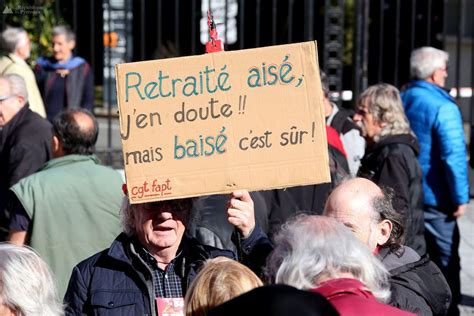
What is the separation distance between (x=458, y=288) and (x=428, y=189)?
683 millimetres

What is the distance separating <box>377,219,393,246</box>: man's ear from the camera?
150 inches

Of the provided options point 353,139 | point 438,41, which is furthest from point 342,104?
point 353,139

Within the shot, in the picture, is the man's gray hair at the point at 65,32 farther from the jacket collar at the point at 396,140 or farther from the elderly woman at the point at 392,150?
the jacket collar at the point at 396,140

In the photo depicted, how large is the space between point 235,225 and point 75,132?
1849 millimetres

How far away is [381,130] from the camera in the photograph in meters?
6.14

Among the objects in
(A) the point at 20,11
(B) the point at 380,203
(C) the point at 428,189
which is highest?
(A) the point at 20,11

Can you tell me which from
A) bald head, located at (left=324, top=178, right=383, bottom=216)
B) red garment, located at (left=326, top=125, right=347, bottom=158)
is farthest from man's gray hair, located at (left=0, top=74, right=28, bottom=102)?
bald head, located at (left=324, top=178, right=383, bottom=216)

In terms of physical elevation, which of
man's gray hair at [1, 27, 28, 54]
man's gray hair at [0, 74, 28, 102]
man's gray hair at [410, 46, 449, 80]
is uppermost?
man's gray hair at [1, 27, 28, 54]

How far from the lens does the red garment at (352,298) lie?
2.82 m

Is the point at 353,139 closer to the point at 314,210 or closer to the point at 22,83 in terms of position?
the point at 314,210

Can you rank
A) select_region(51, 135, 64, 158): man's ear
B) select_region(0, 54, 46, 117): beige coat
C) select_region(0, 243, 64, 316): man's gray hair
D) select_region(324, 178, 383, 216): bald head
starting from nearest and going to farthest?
select_region(0, 243, 64, 316): man's gray hair < select_region(324, 178, 383, 216): bald head < select_region(51, 135, 64, 158): man's ear < select_region(0, 54, 46, 117): beige coat

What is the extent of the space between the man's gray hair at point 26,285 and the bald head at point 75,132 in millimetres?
2110

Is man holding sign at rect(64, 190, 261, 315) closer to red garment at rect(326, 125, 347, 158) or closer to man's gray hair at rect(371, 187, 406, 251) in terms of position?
→ man's gray hair at rect(371, 187, 406, 251)

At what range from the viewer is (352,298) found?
2861mm
